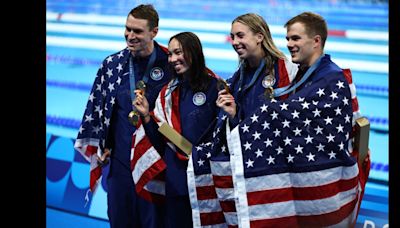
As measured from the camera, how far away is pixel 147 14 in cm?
468

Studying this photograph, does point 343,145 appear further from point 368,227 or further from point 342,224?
point 368,227

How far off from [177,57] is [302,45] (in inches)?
26.9

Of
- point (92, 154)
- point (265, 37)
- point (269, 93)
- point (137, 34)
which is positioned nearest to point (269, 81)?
point (269, 93)

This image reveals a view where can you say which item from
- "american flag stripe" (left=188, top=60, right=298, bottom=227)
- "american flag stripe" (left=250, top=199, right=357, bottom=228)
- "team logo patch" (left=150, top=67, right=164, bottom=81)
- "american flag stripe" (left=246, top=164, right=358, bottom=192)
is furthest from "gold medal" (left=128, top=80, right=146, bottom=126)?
"american flag stripe" (left=250, top=199, right=357, bottom=228)

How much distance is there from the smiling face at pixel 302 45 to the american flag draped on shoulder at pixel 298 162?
0.43 feet

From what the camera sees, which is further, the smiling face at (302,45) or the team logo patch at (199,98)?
the team logo patch at (199,98)

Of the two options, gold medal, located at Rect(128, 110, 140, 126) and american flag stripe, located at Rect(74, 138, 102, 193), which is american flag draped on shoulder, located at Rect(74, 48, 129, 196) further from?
gold medal, located at Rect(128, 110, 140, 126)

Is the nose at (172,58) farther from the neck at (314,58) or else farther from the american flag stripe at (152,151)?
the neck at (314,58)

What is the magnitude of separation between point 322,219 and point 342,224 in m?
Answer: 0.10

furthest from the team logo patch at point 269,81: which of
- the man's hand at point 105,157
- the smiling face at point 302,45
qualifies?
the man's hand at point 105,157

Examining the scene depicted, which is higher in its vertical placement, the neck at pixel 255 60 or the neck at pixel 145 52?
the neck at pixel 145 52

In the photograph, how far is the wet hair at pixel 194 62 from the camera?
4.44 meters

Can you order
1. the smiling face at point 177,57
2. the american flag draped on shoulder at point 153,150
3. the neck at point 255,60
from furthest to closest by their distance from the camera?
the american flag draped on shoulder at point 153,150 < the smiling face at point 177,57 < the neck at point 255,60

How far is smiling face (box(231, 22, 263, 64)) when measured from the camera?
14.0 feet
